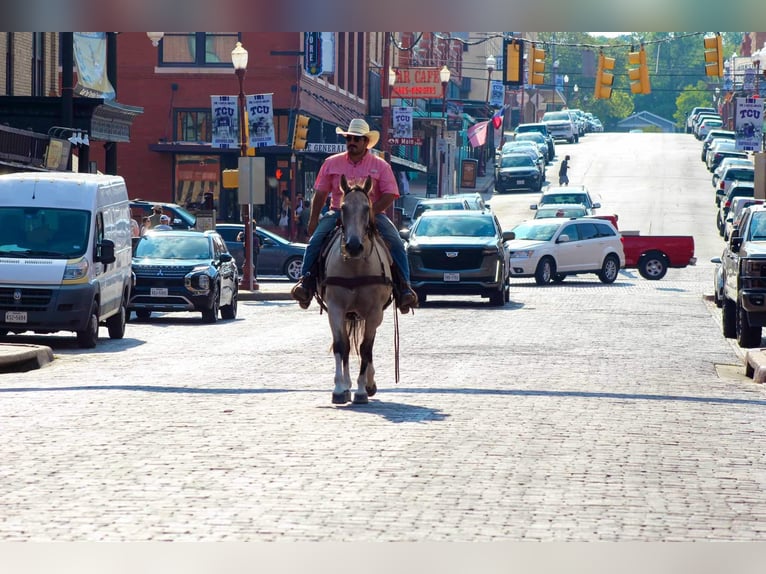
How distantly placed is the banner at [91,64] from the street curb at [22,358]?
74.6ft

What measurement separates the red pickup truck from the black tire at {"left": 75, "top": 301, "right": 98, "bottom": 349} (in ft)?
83.4

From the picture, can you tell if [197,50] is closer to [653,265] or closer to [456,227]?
[653,265]

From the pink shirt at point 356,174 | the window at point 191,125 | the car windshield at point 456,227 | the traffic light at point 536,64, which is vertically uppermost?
the traffic light at point 536,64

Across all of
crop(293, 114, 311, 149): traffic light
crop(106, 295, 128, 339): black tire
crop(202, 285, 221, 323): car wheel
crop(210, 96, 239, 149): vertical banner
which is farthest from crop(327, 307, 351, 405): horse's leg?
crop(293, 114, 311, 149): traffic light

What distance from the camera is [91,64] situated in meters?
42.1

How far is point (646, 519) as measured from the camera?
8.53 m

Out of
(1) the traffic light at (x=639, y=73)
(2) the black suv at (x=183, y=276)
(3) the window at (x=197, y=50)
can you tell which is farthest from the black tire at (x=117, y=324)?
(3) the window at (x=197, y=50)

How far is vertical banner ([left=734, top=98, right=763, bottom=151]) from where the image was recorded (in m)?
74.4

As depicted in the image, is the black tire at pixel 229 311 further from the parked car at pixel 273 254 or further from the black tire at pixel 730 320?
the parked car at pixel 273 254

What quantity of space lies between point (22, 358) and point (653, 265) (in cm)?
2920

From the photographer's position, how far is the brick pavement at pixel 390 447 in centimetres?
835

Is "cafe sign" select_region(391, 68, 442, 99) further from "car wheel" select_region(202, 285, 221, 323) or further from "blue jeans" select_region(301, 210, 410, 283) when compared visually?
"blue jeans" select_region(301, 210, 410, 283)

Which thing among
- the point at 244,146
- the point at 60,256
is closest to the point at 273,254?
the point at 244,146
